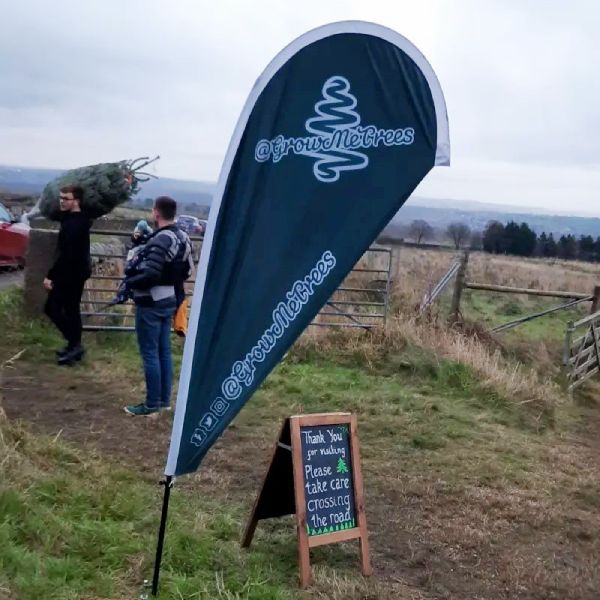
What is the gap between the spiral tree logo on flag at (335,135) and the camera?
4.06 meters

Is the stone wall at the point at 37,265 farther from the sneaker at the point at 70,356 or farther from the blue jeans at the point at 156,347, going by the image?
the blue jeans at the point at 156,347

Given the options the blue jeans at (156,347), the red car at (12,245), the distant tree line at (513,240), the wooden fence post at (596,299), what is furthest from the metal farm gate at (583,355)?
the distant tree line at (513,240)

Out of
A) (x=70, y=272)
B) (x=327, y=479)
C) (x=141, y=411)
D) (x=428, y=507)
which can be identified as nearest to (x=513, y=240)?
(x=70, y=272)

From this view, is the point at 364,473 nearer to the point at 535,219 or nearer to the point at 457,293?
the point at 457,293

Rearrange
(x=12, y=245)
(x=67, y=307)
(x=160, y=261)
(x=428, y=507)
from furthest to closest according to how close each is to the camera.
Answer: (x=12, y=245)
(x=67, y=307)
(x=160, y=261)
(x=428, y=507)

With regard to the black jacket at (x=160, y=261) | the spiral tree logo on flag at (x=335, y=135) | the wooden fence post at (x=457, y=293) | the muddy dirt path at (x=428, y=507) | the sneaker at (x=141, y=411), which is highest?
the spiral tree logo on flag at (x=335, y=135)

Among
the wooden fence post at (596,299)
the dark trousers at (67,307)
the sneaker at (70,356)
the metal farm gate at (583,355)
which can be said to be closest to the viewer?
the dark trousers at (67,307)

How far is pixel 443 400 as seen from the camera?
9133 millimetres

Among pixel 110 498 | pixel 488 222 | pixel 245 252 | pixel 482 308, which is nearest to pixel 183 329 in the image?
pixel 110 498

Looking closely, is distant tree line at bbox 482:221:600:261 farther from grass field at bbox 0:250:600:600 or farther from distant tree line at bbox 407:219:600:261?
grass field at bbox 0:250:600:600

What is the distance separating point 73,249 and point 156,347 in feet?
6.04

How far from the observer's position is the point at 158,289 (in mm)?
6938

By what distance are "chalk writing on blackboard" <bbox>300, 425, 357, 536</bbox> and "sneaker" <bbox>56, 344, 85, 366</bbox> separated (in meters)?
4.81

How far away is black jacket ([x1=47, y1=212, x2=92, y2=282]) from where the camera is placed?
827 centimetres
